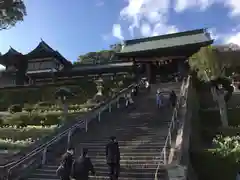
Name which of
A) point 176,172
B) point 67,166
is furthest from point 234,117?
point 67,166

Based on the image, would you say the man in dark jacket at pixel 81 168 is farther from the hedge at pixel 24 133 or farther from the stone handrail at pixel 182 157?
the hedge at pixel 24 133

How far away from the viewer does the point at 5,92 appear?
3694cm

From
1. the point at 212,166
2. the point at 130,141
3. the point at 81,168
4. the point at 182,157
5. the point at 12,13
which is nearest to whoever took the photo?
the point at 81,168

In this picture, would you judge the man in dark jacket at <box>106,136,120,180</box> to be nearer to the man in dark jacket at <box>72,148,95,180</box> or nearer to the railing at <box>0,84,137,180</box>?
the man in dark jacket at <box>72,148,95,180</box>

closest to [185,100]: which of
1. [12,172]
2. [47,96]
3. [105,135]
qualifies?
[105,135]

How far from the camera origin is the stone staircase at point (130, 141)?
1153 centimetres

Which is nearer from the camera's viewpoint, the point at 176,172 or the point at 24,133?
the point at 176,172

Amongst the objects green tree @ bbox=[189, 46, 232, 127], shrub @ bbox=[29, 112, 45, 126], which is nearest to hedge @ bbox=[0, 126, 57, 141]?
shrub @ bbox=[29, 112, 45, 126]

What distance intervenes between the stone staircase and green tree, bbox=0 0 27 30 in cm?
1023

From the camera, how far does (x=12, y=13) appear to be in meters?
23.6

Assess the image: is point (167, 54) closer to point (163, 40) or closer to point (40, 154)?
point (163, 40)

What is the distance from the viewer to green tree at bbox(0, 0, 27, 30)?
23016mm

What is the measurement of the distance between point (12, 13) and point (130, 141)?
1442 centimetres

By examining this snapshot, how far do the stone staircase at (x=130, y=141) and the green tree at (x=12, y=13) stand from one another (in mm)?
10234
